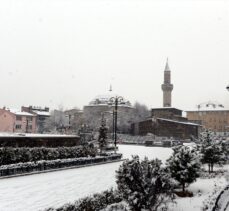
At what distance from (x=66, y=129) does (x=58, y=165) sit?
53736mm

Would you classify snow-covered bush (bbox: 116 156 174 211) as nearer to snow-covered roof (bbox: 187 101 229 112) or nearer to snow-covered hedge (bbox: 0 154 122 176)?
snow-covered hedge (bbox: 0 154 122 176)

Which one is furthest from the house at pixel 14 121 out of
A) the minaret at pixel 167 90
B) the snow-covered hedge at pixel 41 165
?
the snow-covered hedge at pixel 41 165

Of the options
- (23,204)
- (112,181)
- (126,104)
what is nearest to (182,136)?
(126,104)

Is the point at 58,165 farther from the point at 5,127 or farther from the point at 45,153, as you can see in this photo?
the point at 5,127

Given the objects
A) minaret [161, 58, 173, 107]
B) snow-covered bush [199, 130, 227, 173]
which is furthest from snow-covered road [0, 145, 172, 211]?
minaret [161, 58, 173, 107]

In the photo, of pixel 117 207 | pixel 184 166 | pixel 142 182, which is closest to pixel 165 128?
pixel 184 166

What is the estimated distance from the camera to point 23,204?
1466cm

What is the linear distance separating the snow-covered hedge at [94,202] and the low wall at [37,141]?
1612 cm

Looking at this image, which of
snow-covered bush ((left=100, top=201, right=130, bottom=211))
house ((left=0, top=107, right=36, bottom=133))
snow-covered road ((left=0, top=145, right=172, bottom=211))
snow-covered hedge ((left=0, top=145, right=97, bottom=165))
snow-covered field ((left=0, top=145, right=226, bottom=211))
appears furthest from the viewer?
house ((left=0, top=107, right=36, bottom=133))

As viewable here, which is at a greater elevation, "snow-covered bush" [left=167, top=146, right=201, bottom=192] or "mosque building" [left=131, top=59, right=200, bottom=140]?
"mosque building" [left=131, top=59, right=200, bottom=140]

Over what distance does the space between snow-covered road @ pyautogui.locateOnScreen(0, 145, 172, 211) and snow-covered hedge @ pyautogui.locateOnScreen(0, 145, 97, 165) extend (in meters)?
2.81

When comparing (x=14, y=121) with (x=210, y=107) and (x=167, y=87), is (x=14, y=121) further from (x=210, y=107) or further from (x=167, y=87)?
(x=210, y=107)

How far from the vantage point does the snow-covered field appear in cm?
1464

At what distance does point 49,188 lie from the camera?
18.5 meters
